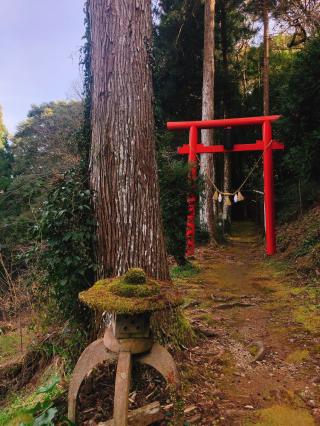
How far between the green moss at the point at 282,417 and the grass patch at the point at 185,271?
4.27 m

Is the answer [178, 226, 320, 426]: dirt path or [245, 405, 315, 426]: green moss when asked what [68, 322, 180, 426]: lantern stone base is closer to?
[178, 226, 320, 426]: dirt path

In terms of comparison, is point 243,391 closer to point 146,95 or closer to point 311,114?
point 146,95

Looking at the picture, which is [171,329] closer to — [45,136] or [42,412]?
[42,412]

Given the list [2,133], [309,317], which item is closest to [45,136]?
[2,133]

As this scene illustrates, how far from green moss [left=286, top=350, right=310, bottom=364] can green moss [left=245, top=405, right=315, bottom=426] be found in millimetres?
755

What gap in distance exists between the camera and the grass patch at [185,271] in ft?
22.1

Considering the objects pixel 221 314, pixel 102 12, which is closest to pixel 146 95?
pixel 102 12

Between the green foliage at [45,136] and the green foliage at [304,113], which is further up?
the green foliage at [45,136]

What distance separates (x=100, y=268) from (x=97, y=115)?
1.27 meters

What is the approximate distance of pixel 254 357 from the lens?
312cm

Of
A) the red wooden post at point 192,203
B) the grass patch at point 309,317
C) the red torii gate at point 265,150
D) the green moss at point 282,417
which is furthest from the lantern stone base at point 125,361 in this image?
the red torii gate at point 265,150

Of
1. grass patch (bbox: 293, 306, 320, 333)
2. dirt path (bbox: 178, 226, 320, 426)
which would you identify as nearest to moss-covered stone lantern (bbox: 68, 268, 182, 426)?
dirt path (bbox: 178, 226, 320, 426)

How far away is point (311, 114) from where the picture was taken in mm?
6215

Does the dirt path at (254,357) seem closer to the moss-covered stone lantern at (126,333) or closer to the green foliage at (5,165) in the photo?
the moss-covered stone lantern at (126,333)
